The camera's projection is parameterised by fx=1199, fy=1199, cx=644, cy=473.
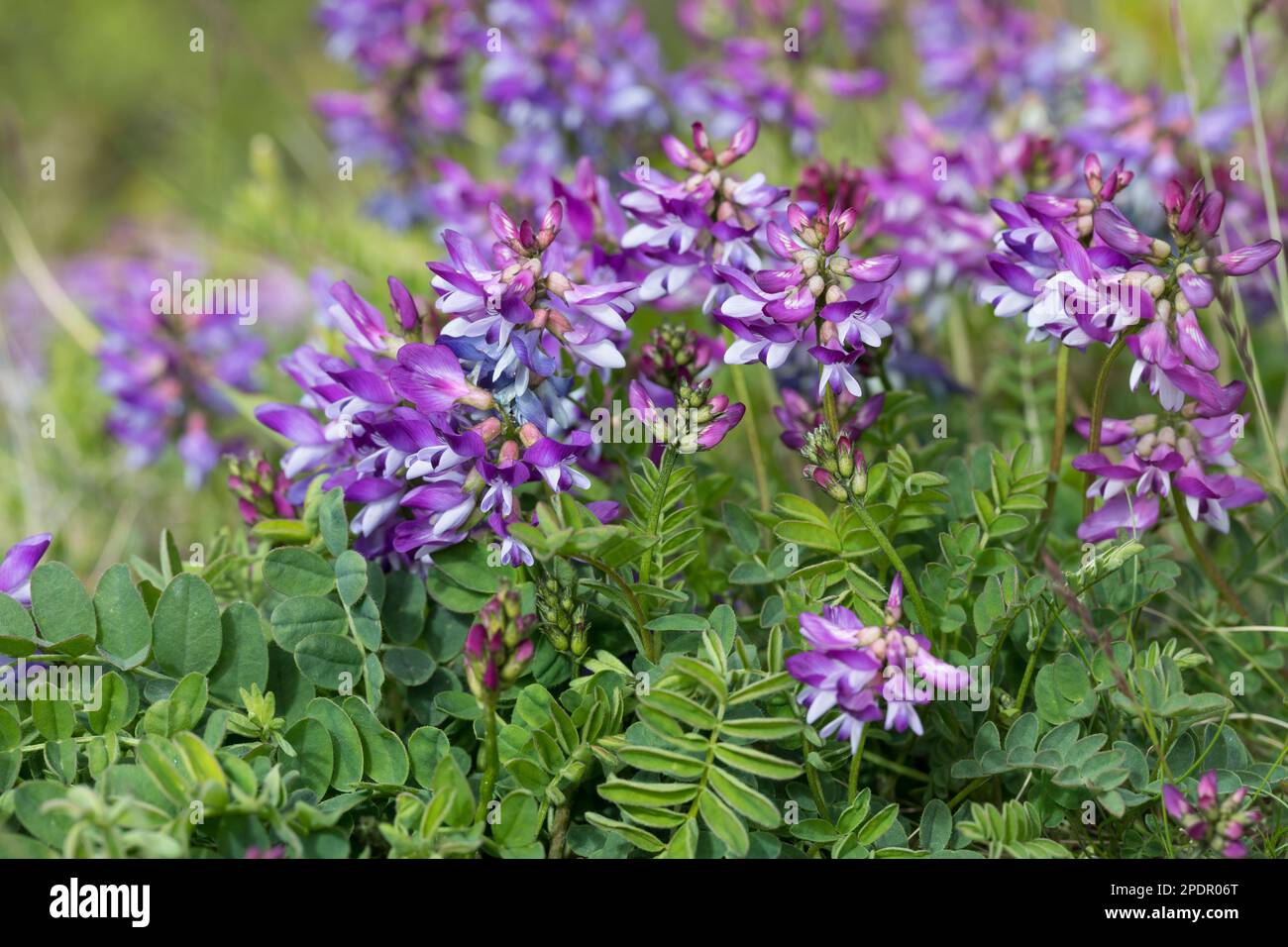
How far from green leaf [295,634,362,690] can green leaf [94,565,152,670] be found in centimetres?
22

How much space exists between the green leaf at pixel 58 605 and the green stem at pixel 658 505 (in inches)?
30.4

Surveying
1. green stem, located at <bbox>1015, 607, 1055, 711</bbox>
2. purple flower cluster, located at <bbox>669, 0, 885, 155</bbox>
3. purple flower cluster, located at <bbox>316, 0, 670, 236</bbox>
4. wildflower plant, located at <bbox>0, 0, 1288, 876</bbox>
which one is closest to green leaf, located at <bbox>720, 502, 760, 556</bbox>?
wildflower plant, located at <bbox>0, 0, 1288, 876</bbox>

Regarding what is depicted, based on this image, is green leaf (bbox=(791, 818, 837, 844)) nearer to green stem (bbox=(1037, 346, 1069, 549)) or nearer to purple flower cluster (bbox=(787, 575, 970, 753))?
purple flower cluster (bbox=(787, 575, 970, 753))

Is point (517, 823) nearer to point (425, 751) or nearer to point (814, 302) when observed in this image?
point (425, 751)

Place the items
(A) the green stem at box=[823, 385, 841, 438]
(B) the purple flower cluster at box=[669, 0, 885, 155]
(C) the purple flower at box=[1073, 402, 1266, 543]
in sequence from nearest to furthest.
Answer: (A) the green stem at box=[823, 385, 841, 438] < (C) the purple flower at box=[1073, 402, 1266, 543] < (B) the purple flower cluster at box=[669, 0, 885, 155]

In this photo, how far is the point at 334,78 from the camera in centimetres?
→ 634

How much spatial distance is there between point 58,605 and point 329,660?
0.38 meters

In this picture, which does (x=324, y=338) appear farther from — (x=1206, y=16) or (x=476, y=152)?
(x=1206, y=16)

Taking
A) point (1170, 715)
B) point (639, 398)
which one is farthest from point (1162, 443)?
point (639, 398)

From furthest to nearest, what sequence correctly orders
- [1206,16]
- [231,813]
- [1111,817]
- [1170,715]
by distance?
[1206,16] → [1111,817] → [1170,715] → [231,813]

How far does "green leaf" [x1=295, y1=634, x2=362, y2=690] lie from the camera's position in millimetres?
1666

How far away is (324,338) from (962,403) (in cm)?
136
